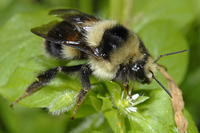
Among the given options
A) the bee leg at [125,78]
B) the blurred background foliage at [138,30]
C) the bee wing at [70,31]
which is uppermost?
the bee wing at [70,31]

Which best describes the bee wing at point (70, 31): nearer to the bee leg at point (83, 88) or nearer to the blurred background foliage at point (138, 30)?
the bee leg at point (83, 88)

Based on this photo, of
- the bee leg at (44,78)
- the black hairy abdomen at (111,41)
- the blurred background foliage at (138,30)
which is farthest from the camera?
the blurred background foliage at (138,30)

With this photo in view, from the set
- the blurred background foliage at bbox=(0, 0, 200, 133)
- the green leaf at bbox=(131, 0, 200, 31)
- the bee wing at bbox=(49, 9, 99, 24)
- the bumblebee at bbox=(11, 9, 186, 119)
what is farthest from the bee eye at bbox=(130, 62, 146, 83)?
the green leaf at bbox=(131, 0, 200, 31)

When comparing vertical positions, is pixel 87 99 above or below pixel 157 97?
below

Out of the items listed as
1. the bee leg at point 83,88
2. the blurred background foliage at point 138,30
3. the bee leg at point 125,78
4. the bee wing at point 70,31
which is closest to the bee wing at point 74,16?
the bee wing at point 70,31

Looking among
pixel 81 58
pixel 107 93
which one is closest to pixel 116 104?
pixel 107 93

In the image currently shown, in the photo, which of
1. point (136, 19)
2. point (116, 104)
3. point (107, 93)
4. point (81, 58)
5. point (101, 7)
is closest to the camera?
point (116, 104)

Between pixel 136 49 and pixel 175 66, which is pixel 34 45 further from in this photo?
pixel 175 66

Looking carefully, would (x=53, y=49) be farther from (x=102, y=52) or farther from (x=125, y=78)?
(x=125, y=78)
